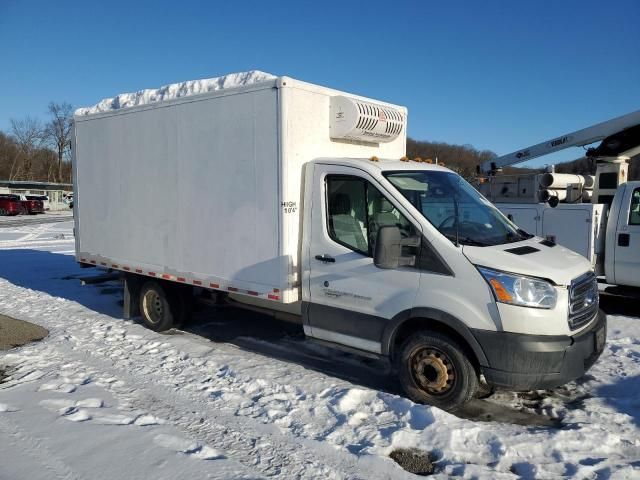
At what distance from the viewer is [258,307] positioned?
6703 millimetres

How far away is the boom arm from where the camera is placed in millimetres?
10008

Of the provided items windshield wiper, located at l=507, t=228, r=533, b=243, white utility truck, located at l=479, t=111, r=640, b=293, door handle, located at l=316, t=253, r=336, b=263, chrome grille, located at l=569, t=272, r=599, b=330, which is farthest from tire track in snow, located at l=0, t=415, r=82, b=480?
white utility truck, located at l=479, t=111, r=640, b=293

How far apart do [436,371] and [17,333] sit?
230 inches

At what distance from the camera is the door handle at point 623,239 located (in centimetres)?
839

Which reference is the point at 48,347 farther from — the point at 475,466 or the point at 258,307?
the point at 475,466

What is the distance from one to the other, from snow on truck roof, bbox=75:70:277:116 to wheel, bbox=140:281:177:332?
2639 millimetres

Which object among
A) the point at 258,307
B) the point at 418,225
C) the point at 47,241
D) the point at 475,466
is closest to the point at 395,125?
the point at 418,225

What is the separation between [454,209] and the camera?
17.0 feet

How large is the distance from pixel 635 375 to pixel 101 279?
8.43 meters

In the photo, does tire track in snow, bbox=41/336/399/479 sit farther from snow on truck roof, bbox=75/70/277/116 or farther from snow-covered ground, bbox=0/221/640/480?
snow on truck roof, bbox=75/70/277/116

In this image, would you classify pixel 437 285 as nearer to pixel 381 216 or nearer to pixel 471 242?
pixel 471 242

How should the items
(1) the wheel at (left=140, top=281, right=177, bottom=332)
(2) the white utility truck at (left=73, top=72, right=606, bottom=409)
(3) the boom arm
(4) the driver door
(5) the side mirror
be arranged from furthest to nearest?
(3) the boom arm
(1) the wheel at (left=140, top=281, right=177, bottom=332)
(4) the driver door
(5) the side mirror
(2) the white utility truck at (left=73, top=72, right=606, bottom=409)

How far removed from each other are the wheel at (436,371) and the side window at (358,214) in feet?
3.22

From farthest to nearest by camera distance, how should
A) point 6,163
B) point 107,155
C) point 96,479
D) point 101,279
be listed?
point 6,163
point 101,279
point 107,155
point 96,479
